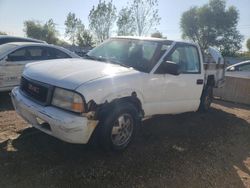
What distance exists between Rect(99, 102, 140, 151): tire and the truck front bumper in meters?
0.21

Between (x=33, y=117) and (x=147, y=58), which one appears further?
(x=147, y=58)

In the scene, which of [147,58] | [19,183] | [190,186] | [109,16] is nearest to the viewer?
[19,183]

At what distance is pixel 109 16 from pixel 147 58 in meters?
33.9

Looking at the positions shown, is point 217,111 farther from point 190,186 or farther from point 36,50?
point 36,50

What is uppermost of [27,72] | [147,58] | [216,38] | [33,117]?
[216,38]

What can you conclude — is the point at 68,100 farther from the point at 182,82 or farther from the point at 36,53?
the point at 36,53

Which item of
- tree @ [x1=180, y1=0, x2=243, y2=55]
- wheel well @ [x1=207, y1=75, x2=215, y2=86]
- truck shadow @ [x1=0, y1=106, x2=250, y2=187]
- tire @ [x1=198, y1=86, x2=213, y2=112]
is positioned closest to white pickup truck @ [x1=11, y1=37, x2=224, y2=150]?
truck shadow @ [x1=0, y1=106, x2=250, y2=187]

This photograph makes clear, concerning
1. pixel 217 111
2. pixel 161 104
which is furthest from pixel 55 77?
pixel 217 111

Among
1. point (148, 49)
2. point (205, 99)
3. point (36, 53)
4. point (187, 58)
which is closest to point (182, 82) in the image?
point (187, 58)

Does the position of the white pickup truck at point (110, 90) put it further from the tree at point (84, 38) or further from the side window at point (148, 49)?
the tree at point (84, 38)

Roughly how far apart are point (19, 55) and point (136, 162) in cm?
509

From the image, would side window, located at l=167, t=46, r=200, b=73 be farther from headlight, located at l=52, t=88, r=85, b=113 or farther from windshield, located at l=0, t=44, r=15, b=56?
windshield, located at l=0, t=44, r=15, b=56

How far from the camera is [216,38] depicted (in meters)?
47.8

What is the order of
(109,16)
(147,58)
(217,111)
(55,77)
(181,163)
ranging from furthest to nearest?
(109,16) < (217,111) < (147,58) < (181,163) < (55,77)
